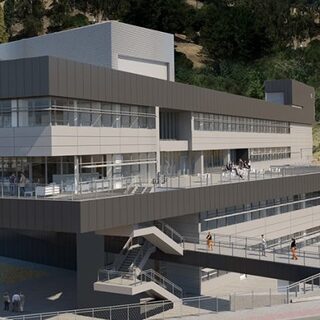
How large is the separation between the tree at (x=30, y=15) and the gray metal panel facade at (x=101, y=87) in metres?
70.0

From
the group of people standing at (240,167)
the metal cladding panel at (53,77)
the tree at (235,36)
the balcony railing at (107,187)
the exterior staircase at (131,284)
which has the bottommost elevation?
the exterior staircase at (131,284)

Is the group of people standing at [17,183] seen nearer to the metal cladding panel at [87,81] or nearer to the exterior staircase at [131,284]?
the metal cladding panel at [87,81]

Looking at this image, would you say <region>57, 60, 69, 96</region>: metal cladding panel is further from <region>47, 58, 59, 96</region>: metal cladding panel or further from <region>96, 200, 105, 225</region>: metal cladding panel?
<region>96, 200, 105, 225</region>: metal cladding panel

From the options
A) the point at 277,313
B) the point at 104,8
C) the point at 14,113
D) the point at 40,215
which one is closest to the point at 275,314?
the point at 277,313

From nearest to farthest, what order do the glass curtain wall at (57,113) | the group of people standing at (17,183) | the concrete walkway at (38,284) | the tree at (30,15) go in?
the group of people standing at (17,183), the glass curtain wall at (57,113), the concrete walkway at (38,284), the tree at (30,15)

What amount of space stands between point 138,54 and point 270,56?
63207 millimetres

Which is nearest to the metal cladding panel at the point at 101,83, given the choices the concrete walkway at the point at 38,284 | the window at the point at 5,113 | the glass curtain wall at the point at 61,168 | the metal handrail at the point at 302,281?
the glass curtain wall at the point at 61,168

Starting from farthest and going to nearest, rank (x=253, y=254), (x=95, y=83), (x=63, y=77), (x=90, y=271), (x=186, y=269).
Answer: (x=186, y=269) → (x=253, y=254) → (x=90, y=271) → (x=95, y=83) → (x=63, y=77)

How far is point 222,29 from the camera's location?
103 metres

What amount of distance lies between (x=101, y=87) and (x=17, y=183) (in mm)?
6776

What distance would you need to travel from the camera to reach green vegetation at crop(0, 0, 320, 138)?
9425cm

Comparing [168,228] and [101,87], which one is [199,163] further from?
[101,87]

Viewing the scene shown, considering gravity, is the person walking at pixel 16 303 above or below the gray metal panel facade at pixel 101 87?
below

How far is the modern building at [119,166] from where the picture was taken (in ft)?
95.1
